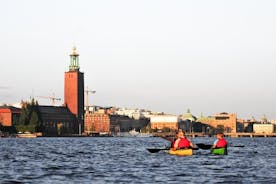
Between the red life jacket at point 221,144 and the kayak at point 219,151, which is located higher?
the red life jacket at point 221,144

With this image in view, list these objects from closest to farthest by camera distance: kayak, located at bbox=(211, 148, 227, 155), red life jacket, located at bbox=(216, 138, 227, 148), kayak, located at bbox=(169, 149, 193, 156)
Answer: kayak, located at bbox=(169, 149, 193, 156)
red life jacket, located at bbox=(216, 138, 227, 148)
kayak, located at bbox=(211, 148, 227, 155)

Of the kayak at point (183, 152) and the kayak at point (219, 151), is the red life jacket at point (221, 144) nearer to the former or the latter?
the kayak at point (219, 151)

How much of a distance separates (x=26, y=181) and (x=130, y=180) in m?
5.36

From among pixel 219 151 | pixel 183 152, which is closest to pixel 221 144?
pixel 219 151

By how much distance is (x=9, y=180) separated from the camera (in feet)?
137

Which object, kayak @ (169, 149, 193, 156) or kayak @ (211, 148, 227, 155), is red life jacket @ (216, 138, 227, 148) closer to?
kayak @ (211, 148, 227, 155)

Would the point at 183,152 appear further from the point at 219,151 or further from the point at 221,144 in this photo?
the point at 219,151

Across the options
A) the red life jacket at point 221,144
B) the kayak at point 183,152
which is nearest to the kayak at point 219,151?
the red life jacket at point 221,144

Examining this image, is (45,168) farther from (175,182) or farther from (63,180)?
(175,182)

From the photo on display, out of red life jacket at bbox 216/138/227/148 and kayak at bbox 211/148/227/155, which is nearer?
red life jacket at bbox 216/138/227/148

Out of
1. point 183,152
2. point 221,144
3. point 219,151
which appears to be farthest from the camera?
point 219,151

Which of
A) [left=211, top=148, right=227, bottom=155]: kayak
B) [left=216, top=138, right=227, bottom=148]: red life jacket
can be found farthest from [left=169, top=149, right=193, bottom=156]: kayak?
[left=211, top=148, right=227, bottom=155]: kayak

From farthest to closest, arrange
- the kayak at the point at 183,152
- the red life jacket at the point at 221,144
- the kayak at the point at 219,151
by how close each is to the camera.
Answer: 1. the kayak at the point at 219,151
2. the red life jacket at the point at 221,144
3. the kayak at the point at 183,152

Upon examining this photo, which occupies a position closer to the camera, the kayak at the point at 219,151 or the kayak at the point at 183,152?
the kayak at the point at 183,152
